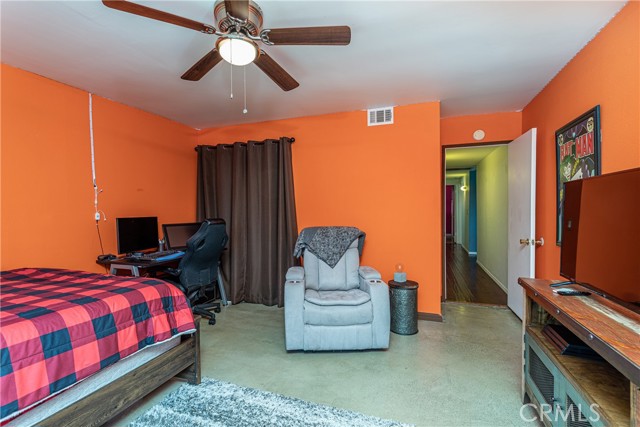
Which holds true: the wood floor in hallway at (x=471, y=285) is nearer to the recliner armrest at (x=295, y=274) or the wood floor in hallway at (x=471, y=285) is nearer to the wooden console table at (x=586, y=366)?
the recliner armrest at (x=295, y=274)

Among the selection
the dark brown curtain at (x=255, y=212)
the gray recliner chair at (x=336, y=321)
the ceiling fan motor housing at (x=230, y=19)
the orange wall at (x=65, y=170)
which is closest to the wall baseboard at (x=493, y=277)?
the gray recliner chair at (x=336, y=321)

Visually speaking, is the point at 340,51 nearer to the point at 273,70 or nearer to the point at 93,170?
the point at 273,70

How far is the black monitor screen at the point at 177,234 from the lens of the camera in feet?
11.3

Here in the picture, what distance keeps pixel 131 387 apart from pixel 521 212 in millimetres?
3647

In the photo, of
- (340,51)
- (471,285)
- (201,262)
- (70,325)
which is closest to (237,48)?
(340,51)

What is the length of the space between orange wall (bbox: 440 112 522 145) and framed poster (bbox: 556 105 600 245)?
1097mm

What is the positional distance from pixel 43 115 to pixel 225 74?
1.60 m

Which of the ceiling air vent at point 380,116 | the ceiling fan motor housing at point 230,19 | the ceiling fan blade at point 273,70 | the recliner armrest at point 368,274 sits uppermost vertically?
the ceiling air vent at point 380,116

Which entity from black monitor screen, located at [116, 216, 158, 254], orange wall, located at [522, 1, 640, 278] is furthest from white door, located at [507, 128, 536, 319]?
black monitor screen, located at [116, 216, 158, 254]

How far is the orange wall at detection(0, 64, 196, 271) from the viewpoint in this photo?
7.66 ft

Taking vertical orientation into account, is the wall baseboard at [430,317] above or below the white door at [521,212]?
below

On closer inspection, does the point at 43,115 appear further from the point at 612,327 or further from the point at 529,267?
the point at 529,267

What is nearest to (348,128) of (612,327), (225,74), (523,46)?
(225,74)

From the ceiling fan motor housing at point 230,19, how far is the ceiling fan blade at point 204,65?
0.21 metres
